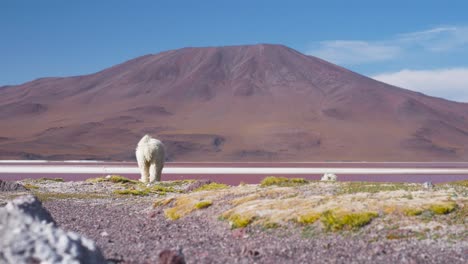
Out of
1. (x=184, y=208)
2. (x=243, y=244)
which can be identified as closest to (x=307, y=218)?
(x=243, y=244)

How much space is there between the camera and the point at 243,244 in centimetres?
1334

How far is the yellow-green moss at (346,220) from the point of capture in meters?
13.9

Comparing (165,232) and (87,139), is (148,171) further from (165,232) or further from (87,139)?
(87,139)

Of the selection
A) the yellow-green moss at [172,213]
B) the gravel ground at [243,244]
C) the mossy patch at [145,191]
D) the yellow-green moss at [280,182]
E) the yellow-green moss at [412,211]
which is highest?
the yellow-green moss at [280,182]

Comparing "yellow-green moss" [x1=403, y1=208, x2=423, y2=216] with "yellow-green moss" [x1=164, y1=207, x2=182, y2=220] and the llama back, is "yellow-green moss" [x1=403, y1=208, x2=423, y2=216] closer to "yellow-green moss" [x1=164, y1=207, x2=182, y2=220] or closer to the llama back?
"yellow-green moss" [x1=164, y1=207, x2=182, y2=220]

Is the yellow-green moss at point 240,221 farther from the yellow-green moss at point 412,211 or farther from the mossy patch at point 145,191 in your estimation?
the mossy patch at point 145,191

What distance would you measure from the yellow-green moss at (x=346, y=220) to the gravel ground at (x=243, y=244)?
34 cm

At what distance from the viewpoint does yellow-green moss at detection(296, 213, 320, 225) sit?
14484 millimetres

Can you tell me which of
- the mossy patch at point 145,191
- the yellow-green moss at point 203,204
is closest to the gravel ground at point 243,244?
the yellow-green moss at point 203,204

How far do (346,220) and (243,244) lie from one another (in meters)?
2.48

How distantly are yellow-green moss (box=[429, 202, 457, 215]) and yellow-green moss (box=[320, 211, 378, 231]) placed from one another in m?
1.48

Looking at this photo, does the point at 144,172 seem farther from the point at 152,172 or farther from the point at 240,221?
the point at 240,221

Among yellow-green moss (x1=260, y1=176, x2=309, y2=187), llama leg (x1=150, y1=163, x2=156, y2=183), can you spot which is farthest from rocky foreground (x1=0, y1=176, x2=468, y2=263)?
llama leg (x1=150, y1=163, x2=156, y2=183)

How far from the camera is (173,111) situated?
198000 mm
